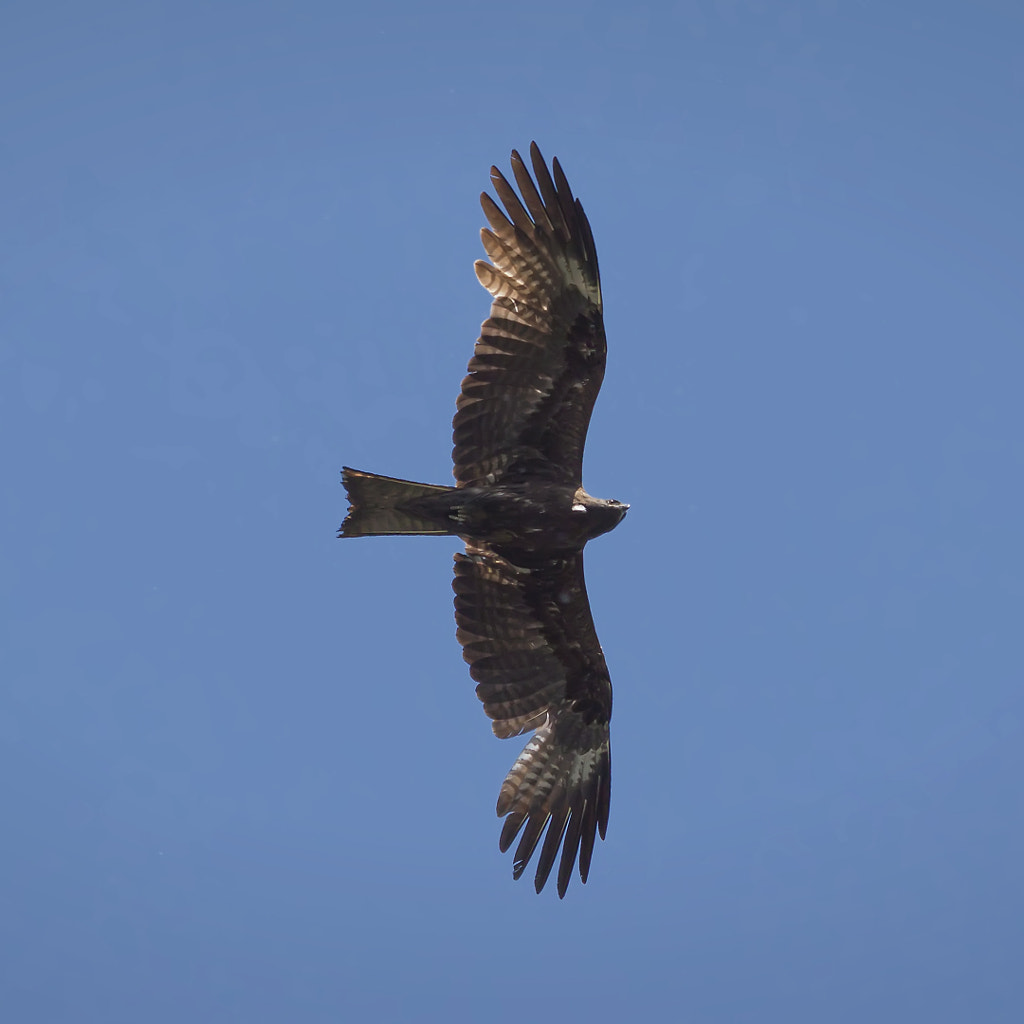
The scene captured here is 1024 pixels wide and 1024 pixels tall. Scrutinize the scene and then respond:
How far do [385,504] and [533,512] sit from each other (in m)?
1.23

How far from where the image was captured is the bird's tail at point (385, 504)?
374 inches

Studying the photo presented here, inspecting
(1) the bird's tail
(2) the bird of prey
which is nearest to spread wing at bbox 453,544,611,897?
(2) the bird of prey

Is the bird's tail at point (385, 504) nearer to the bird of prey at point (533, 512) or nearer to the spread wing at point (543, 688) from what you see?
the bird of prey at point (533, 512)

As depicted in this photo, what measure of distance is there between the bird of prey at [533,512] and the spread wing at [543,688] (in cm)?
1

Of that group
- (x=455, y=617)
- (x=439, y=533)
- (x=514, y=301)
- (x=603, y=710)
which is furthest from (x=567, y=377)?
(x=603, y=710)

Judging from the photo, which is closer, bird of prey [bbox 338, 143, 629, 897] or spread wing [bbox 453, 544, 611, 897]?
bird of prey [bbox 338, 143, 629, 897]

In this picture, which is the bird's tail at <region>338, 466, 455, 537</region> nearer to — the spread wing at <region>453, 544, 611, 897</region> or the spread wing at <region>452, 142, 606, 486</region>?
the spread wing at <region>452, 142, 606, 486</region>

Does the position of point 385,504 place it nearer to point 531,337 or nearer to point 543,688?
point 531,337

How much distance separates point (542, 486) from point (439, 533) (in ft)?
2.99

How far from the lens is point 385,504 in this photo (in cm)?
959

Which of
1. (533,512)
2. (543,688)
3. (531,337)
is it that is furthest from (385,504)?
(543,688)

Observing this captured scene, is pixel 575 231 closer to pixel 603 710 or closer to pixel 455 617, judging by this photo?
pixel 455 617

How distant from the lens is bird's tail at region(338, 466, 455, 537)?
9492 millimetres

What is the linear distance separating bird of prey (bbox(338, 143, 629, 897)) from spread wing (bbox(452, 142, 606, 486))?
0.01 meters
